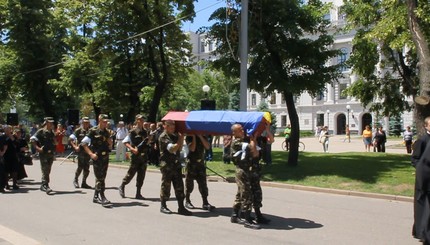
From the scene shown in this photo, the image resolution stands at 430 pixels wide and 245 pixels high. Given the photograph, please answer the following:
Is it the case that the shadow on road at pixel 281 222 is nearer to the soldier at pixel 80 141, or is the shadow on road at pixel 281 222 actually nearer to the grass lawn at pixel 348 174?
the soldier at pixel 80 141

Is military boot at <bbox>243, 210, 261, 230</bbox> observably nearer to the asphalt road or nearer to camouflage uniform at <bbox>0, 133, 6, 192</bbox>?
the asphalt road

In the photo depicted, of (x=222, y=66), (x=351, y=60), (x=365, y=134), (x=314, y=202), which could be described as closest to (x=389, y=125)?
(x=365, y=134)

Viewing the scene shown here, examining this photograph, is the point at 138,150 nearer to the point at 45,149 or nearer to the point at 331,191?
the point at 45,149

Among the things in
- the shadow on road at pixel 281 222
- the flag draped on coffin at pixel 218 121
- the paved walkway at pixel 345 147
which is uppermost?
the flag draped on coffin at pixel 218 121

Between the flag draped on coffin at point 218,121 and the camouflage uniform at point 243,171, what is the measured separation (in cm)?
38

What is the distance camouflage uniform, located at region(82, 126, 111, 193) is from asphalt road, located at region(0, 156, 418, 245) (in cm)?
58

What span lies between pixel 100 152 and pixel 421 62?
894cm

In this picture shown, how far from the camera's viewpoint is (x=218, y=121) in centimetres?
955

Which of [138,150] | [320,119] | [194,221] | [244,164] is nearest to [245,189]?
[244,164]

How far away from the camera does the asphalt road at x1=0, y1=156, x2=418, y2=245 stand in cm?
779

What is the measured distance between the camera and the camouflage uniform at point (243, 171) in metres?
8.70

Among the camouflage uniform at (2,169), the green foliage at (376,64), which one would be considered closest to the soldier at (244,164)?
the camouflage uniform at (2,169)

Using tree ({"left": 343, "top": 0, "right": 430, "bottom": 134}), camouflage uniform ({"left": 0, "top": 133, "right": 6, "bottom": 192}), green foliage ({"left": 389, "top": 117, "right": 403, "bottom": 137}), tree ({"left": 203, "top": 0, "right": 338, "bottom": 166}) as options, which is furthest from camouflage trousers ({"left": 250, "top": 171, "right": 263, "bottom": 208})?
green foliage ({"left": 389, "top": 117, "right": 403, "bottom": 137})

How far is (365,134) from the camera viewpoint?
99.8 feet
